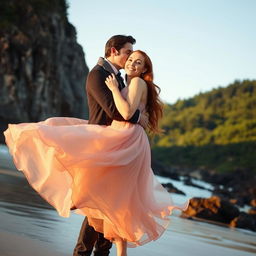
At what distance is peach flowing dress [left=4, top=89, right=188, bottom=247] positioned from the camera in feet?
12.9

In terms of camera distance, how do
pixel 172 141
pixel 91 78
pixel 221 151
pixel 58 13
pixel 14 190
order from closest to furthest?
pixel 91 78, pixel 14 190, pixel 58 13, pixel 221 151, pixel 172 141

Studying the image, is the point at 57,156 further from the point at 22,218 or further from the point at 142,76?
the point at 22,218

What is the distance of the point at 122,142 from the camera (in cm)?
405

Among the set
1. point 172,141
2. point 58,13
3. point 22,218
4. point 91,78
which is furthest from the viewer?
point 172,141

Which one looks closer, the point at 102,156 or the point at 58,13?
the point at 102,156

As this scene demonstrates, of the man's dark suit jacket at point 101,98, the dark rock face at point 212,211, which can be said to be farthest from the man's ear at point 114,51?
the dark rock face at point 212,211

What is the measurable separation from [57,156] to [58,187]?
312mm

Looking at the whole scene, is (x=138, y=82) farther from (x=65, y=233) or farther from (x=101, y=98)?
(x=65, y=233)

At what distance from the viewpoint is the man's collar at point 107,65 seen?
169 inches

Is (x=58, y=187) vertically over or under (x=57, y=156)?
under

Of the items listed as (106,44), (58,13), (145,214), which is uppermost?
(58,13)

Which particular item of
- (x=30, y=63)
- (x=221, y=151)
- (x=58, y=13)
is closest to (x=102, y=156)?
(x=30, y=63)

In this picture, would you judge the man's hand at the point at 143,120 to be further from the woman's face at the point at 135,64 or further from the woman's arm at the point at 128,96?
the woman's face at the point at 135,64

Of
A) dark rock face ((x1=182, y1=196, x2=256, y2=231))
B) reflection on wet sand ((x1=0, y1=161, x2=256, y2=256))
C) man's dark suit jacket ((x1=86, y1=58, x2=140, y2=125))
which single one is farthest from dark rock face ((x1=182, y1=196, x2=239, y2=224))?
man's dark suit jacket ((x1=86, y1=58, x2=140, y2=125))
